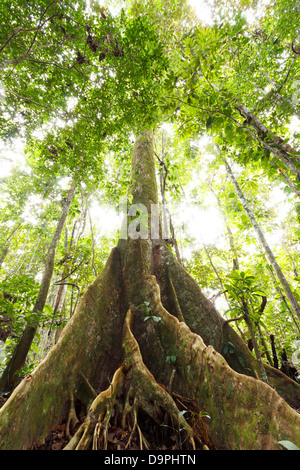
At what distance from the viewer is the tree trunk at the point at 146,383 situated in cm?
166

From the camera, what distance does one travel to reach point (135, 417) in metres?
1.91

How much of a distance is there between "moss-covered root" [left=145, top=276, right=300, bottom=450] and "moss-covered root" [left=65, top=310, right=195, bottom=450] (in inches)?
11.0

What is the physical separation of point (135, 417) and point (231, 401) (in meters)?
0.91

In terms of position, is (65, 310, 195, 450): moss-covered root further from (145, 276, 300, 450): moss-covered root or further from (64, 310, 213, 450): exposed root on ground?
(145, 276, 300, 450): moss-covered root

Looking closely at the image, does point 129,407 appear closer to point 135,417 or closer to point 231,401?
point 135,417

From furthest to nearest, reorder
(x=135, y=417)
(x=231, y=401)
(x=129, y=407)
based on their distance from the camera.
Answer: (x=129, y=407), (x=135, y=417), (x=231, y=401)

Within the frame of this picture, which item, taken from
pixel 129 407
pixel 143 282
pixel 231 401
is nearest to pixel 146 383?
pixel 129 407

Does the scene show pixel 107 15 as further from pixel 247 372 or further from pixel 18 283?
pixel 247 372

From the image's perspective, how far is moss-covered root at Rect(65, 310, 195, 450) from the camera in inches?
67.0

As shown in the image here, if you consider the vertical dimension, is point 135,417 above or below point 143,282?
below

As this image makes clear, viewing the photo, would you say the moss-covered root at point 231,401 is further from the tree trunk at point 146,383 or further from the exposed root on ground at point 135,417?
the exposed root on ground at point 135,417

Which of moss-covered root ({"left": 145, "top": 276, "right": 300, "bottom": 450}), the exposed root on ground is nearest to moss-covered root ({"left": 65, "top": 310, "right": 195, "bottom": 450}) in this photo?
the exposed root on ground
